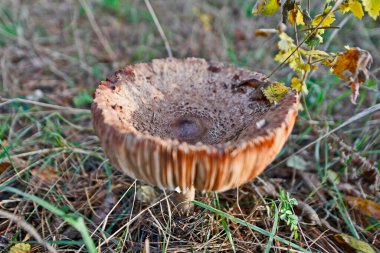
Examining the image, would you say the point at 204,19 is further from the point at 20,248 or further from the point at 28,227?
the point at 28,227

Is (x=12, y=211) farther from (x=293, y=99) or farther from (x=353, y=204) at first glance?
(x=353, y=204)

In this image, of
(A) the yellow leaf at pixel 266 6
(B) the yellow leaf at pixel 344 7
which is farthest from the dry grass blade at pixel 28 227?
(B) the yellow leaf at pixel 344 7

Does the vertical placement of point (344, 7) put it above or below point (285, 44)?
above

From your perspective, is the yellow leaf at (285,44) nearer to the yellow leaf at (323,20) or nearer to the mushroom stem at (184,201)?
the yellow leaf at (323,20)

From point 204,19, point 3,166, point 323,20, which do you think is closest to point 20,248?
point 3,166

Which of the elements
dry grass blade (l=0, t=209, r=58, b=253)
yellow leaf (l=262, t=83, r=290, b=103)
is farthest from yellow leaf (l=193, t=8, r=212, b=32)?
dry grass blade (l=0, t=209, r=58, b=253)
